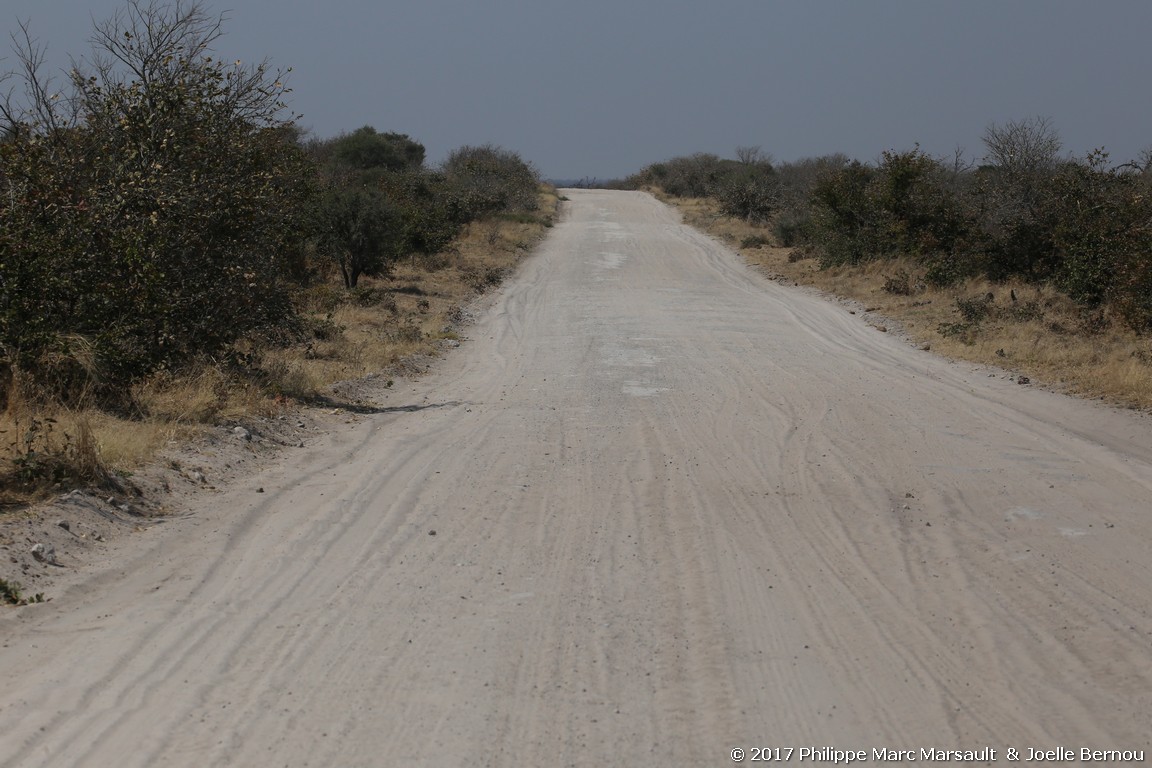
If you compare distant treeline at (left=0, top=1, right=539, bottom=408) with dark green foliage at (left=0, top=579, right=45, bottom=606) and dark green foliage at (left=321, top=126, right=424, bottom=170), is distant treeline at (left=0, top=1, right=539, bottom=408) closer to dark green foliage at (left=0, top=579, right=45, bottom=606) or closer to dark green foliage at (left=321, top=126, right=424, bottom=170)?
dark green foliage at (left=0, top=579, right=45, bottom=606)

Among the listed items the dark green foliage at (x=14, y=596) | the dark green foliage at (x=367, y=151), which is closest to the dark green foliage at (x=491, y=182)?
the dark green foliage at (x=367, y=151)

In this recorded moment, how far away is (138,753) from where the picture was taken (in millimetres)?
3938

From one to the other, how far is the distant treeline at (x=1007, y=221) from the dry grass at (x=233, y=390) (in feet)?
34.3

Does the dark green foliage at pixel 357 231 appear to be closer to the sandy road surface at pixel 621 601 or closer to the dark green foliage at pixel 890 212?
the dark green foliage at pixel 890 212

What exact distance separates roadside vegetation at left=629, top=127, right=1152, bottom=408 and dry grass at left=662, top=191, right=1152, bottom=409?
0.03m

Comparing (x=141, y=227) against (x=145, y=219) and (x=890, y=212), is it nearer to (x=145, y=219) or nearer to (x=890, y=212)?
(x=145, y=219)

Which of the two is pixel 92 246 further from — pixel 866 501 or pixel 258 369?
pixel 866 501

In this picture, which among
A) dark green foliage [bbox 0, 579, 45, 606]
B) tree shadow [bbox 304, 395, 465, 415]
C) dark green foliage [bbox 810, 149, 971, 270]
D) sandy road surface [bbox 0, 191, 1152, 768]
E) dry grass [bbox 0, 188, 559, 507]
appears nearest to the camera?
sandy road surface [bbox 0, 191, 1152, 768]

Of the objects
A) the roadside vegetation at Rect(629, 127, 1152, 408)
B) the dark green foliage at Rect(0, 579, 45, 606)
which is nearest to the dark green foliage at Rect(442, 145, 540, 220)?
the roadside vegetation at Rect(629, 127, 1152, 408)

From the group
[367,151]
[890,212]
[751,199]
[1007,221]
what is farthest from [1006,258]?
[367,151]

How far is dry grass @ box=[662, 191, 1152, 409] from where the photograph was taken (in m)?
13.0

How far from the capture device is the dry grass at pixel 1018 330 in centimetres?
1302

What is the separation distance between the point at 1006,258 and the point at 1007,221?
0.78 metres

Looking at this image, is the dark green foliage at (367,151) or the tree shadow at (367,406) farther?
the dark green foliage at (367,151)
